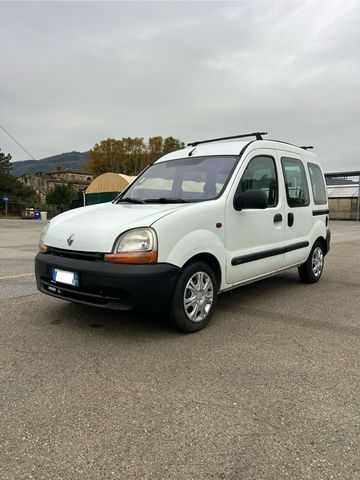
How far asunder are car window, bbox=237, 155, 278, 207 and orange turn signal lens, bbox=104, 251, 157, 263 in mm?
1385

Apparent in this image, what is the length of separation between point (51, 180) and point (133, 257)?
80.9 meters

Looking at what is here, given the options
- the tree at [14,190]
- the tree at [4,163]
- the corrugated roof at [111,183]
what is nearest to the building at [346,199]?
the corrugated roof at [111,183]

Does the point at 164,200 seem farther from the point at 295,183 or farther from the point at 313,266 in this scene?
the point at 313,266

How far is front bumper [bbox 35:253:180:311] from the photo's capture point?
10.5 feet

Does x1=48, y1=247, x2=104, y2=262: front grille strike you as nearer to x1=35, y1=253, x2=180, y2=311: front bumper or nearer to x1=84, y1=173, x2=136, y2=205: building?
x1=35, y1=253, x2=180, y2=311: front bumper

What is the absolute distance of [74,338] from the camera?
11.5 feet

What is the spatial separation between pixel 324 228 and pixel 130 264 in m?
4.02

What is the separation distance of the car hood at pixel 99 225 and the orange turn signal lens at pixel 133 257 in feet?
0.28

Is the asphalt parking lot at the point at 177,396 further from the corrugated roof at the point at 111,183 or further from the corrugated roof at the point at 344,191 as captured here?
the corrugated roof at the point at 344,191

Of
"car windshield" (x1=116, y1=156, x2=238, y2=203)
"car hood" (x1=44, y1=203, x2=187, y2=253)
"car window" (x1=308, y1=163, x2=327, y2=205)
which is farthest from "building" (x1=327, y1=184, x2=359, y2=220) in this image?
"car hood" (x1=44, y1=203, x2=187, y2=253)

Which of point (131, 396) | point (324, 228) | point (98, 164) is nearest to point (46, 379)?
point (131, 396)

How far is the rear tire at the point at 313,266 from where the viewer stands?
591 cm

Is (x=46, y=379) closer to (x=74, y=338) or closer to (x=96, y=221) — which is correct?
(x=74, y=338)

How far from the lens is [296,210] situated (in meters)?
5.23
